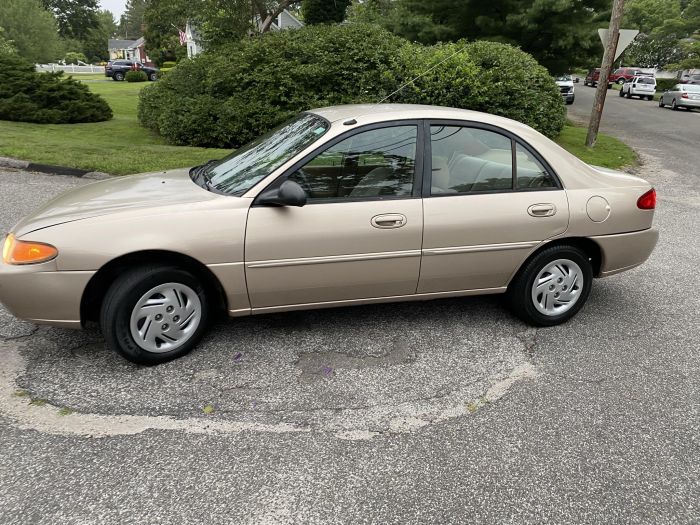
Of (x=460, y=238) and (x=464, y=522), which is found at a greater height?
(x=460, y=238)

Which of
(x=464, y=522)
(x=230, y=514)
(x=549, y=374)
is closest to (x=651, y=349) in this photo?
(x=549, y=374)

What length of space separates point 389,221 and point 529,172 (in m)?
1.16

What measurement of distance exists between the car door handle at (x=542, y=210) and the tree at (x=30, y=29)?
55851 mm

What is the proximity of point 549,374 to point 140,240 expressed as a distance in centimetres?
264

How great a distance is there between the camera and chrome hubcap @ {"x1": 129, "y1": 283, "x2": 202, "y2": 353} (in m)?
3.26

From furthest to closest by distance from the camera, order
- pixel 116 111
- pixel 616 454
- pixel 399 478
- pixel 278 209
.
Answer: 1. pixel 116 111
2. pixel 278 209
3. pixel 616 454
4. pixel 399 478

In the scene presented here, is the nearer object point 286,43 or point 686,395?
point 686,395

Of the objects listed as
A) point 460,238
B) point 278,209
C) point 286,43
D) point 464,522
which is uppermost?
point 286,43

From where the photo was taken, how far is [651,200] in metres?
4.25

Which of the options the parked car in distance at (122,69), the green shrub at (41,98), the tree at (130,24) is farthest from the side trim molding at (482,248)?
the tree at (130,24)

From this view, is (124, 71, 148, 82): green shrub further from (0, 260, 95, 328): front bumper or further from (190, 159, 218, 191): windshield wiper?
(0, 260, 95, 328): front bumper

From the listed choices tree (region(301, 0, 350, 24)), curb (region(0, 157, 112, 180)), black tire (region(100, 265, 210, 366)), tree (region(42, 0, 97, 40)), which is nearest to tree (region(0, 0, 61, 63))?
tree (region(301, 0, 350, 24))

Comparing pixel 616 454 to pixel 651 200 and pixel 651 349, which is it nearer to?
pixel 651 349

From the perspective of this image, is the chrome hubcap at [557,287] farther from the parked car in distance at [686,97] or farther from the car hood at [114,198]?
the parked car in distance at [686,97]
